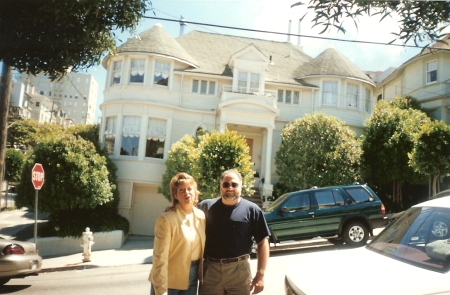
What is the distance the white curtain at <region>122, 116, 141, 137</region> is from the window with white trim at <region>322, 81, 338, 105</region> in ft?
36.2

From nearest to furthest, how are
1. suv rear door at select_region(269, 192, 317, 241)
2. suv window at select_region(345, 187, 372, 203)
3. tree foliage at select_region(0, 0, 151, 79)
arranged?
tree foliage at select_region(0, 0, 151, 79) < suv rear door at select_region(269, 192, 317, 241) < suv window at select_region(345, 187, 372, 203)

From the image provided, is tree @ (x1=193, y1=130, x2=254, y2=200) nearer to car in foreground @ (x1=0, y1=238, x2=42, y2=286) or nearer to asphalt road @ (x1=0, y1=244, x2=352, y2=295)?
asphalt road @ (x1=0, y1=244, x2=352, y2=295)

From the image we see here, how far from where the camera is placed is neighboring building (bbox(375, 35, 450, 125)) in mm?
22297

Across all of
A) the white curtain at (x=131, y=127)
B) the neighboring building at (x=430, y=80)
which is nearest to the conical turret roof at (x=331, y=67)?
the neighboring building at (x=430, y=80)

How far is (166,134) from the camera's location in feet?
64.4

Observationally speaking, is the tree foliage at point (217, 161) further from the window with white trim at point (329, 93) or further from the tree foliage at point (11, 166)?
the tree foliage at point (11, 166)

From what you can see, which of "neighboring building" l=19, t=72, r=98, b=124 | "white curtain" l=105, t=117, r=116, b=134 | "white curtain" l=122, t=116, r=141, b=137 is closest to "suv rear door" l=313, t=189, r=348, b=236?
"white curtain" l=122, t=116, r=141, b=137

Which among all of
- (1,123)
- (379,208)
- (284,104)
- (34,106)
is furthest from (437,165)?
(34,106)

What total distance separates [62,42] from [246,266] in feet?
13.2

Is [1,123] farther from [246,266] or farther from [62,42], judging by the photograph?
[246,266]

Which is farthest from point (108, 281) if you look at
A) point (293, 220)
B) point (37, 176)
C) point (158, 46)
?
point (158, 46)

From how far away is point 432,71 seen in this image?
23375 mm

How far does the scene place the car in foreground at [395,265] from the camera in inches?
114

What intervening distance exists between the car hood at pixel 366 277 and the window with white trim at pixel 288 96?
1835 cm
